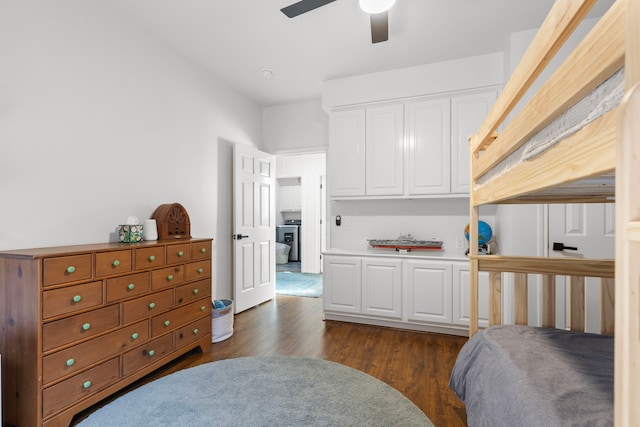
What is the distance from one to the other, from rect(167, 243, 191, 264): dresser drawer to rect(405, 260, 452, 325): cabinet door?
204 cm

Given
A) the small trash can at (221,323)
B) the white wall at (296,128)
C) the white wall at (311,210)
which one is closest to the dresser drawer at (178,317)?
the small trash can at (221,323)

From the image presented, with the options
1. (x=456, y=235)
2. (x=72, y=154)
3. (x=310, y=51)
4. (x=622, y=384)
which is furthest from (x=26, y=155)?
(x=456, y=235)

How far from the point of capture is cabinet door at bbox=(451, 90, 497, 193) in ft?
9.96

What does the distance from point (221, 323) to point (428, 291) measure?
1994 mm

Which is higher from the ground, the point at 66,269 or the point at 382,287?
the point at 66,269

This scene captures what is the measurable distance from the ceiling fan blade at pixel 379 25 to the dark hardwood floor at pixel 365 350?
239 cm

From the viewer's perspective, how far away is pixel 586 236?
248 centimetres

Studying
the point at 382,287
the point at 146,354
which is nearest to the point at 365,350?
→ the point at 382,287

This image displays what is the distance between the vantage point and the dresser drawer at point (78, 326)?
1579mm

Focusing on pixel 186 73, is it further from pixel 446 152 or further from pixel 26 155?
pixel 446 152

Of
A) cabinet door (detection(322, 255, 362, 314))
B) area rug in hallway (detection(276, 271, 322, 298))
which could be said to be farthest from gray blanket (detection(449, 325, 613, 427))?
area rug in hallway (detection(276, 271, 322, 298))

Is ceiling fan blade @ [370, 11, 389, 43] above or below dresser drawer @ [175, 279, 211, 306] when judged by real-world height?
above

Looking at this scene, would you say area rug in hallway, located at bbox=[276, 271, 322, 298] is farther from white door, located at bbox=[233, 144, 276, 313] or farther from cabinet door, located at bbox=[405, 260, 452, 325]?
cabinet door, located at bbox=[405, 260, 452, 325]

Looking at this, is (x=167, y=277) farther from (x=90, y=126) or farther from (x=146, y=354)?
(x=90, y=126)
